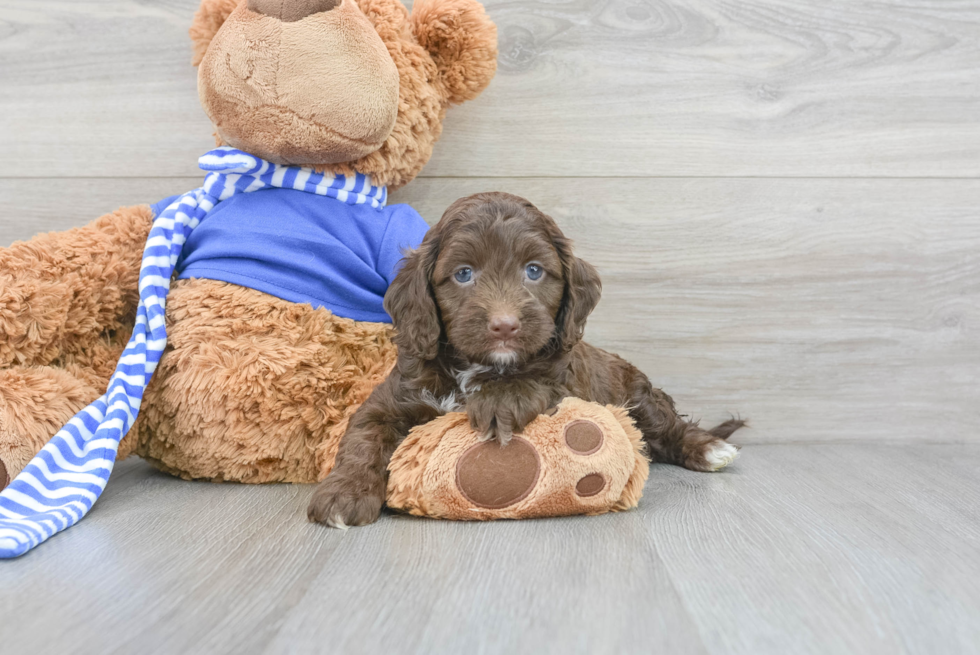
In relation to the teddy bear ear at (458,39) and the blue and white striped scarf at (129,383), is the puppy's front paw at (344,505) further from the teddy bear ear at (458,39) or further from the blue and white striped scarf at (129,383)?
the teddy bear ear at (458,39)

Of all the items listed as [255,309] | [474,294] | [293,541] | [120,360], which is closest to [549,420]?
[474,294]

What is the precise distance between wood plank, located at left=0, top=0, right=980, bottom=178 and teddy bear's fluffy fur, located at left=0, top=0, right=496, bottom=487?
39cm

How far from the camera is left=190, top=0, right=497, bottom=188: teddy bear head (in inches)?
75.0

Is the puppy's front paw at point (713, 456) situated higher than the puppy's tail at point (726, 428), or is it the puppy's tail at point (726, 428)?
the puppy's front paw at point (713, 456)

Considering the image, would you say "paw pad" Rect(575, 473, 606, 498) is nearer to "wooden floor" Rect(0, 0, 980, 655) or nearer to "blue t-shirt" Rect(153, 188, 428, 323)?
"wooden floor" Rect(0, 0, 980, 655)

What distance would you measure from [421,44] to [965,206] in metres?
1.99

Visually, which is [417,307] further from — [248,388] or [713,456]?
[713,456]

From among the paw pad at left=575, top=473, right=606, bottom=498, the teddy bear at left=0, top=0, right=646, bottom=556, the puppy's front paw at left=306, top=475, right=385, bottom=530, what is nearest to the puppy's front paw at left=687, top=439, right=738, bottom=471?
the teddy bear at left=0, top=0, right=646, bottom=556

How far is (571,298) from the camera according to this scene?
180cm

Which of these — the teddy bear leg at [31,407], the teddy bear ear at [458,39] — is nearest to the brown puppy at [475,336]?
the teddy bear ear at [458,39]

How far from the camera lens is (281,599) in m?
1.24

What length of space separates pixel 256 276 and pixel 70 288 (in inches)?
19.4

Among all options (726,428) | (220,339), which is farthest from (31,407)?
(726,428)

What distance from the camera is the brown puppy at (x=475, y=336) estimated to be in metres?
1.64
